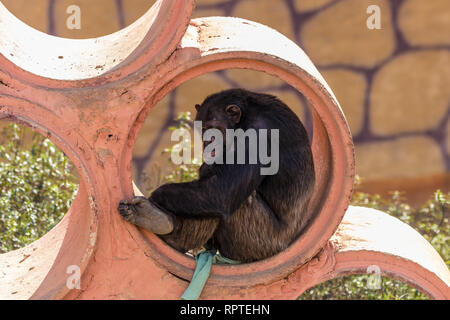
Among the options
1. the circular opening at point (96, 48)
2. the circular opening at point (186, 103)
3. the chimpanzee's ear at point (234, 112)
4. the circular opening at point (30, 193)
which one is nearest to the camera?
the circular opening at point (96, 48)

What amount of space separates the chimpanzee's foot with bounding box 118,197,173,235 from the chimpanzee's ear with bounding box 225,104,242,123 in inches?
24.2

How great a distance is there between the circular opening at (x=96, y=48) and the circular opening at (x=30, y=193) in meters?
1.02

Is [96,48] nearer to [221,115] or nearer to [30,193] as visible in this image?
[221,115]

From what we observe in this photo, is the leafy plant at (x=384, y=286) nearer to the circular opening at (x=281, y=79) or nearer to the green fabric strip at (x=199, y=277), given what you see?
the circular opening at (x=281, y=79)

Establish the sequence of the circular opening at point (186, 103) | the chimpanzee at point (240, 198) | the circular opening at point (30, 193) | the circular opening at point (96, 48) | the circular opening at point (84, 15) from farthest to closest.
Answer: the circular opening at point (186, 103) < the circular opening at point (84, 15) < the circular opening at point (30, 193) < the chimpanzee at point (240, 198) < the circular opening at point (96, 48)

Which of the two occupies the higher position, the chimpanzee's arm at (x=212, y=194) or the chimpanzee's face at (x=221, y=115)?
the chimpanzee's face at (x=221, y=115)

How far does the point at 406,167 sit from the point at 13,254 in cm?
356

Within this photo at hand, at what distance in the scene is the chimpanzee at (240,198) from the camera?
3.15 m

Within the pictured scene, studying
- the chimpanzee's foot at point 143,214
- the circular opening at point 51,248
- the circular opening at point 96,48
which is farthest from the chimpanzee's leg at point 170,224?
the circular opening at point 96,48

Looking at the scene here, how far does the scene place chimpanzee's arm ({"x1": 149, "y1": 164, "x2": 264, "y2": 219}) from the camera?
3154 mm

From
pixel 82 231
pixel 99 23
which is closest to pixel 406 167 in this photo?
pixel 99 23

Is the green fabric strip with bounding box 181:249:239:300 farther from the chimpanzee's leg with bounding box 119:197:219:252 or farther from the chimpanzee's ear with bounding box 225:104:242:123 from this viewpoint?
the chimpanzee's ear with bounding box 225:104:242:123

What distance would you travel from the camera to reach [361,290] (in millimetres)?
4316

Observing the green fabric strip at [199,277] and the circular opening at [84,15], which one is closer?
the green fabric strip at [199,277]
